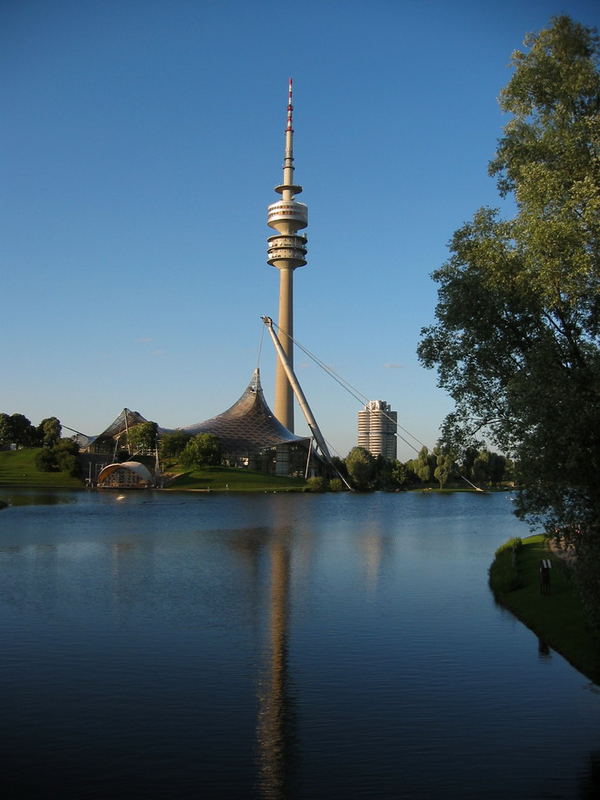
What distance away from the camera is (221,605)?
2284 cm

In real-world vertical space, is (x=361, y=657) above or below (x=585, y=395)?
below

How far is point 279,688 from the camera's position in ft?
48.1

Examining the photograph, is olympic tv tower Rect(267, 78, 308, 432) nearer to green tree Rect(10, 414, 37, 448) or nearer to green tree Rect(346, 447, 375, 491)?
green tree Rect(346, 447, 375, 491)

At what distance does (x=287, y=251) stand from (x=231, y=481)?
7808 cm

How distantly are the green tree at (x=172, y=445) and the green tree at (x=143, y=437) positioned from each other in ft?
10.6

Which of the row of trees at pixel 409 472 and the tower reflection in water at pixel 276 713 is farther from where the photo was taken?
the row of trees at pixel 409 472

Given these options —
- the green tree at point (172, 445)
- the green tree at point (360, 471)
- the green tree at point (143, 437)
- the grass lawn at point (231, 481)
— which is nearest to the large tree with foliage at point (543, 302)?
the grass lawn at point (231, 481)

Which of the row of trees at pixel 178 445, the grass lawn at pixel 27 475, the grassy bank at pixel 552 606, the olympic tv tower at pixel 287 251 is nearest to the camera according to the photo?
the grassy bank at pixel 552 606

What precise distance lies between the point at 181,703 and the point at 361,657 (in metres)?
4.80

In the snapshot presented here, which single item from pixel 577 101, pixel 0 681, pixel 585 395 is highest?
pixel 577 101

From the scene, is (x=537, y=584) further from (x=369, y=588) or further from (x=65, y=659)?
(x=65, y=659)

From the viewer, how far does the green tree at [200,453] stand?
122 m

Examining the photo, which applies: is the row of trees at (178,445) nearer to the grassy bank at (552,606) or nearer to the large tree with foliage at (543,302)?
the grassy bank at (552,606)

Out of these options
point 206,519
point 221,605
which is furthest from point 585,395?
point 206,519
